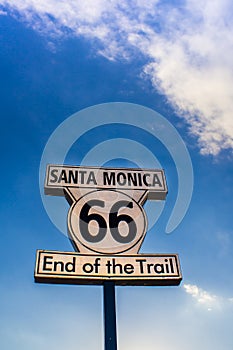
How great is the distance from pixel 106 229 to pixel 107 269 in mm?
765

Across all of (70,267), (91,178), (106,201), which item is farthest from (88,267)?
(91,178)

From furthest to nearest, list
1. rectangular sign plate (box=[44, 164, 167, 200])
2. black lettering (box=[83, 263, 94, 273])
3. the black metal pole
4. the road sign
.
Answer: rectangular sign plate (box=[44, 164, 167, 200]) < the road sign < black lettering (box=[83, 263, 94, 273]) < the black metal pole

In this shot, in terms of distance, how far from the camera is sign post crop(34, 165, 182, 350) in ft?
17.9

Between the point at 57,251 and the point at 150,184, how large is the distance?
2.32 meters

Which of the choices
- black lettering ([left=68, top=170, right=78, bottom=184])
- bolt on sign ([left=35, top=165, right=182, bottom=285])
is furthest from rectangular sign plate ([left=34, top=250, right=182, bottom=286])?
black lettering ([left=68, top=170, right=78, bottom=184])

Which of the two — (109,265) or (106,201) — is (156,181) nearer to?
(106,201)

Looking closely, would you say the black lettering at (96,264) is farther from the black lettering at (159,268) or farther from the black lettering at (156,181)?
the black lettering at (156,181)

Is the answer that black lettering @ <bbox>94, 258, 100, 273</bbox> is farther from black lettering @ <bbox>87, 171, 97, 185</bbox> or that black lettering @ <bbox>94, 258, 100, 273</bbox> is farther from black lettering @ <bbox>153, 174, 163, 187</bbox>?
black lettering @ <bbox>153, 174, 163, 187</bbox>

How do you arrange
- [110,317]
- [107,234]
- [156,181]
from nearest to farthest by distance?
[110,317] → [107,234] → [156,181]

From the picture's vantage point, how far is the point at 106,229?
6.08m

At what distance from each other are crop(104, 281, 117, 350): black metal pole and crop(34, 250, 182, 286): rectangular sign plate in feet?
0.47

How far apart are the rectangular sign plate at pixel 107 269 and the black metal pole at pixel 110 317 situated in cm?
14

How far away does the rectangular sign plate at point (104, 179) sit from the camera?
6543 mm

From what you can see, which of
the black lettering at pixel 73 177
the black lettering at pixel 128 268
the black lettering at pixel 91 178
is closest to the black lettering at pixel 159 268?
the black lettering at pixel 128 268
